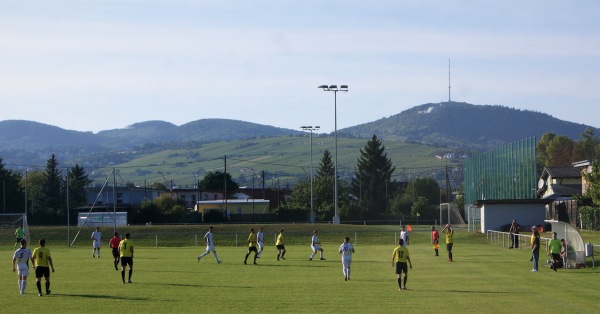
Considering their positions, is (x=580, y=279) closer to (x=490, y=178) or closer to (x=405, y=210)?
(x=490, y=178)

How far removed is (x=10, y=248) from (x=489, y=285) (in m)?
47.4

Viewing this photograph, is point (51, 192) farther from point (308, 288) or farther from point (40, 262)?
point (308, 288)

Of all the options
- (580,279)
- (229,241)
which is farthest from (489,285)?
(229,241)

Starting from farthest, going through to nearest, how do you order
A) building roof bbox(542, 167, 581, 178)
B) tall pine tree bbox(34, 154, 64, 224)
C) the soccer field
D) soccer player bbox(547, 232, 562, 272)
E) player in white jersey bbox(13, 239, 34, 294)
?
tall pine tree bbox(34, 154, 64, 224), building roof bbox(542, 167, 581, 178), soccer player bbox(547, 232, 562, 272), player in white jersey bbox(13, 239, 34, 294), the soccer field

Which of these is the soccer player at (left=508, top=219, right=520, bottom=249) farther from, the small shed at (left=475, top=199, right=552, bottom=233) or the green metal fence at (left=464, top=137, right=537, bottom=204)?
the green metal fence at (left=464, top=137, right=537, bottom=204)

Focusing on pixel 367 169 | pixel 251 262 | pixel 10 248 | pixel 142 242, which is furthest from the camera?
pixel 367 169

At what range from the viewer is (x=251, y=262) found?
4609 cm

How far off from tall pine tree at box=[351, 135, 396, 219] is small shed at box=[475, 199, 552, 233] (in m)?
60.4

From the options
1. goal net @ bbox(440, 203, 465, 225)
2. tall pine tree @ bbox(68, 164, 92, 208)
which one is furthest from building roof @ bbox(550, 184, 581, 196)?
tall pine tree @ bbox(68, 164, 92, 208)

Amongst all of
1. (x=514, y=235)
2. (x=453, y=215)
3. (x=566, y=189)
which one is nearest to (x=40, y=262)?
(x=514, y=235)

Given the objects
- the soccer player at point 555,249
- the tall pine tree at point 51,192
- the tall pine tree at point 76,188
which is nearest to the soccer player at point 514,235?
the soccer player at point 555,249

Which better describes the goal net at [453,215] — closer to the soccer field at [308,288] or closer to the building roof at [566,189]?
the building roof at [566,189]

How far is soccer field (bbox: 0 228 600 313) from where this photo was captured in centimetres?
2480

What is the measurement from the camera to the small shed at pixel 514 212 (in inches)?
2724
